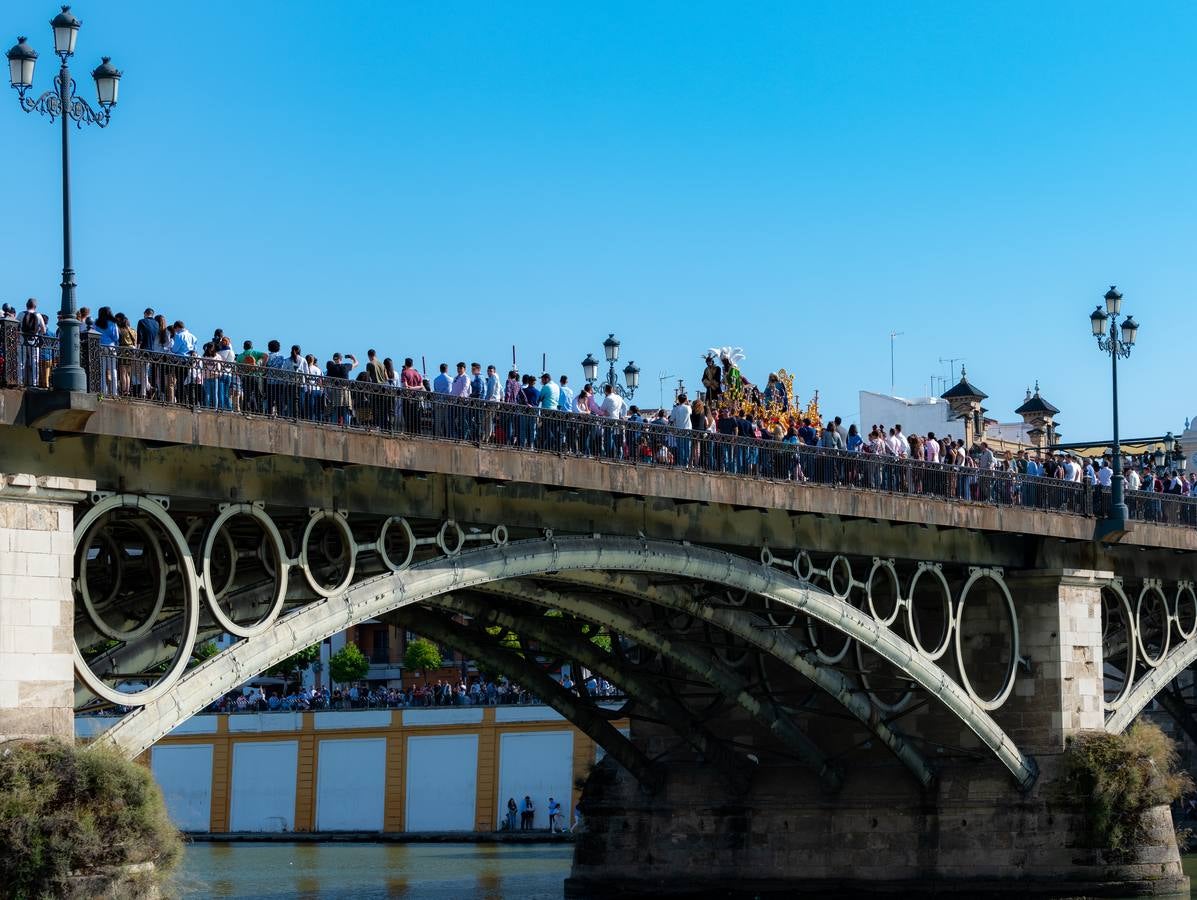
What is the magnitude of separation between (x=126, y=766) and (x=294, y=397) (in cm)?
478

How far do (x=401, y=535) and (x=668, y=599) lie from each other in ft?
22.1

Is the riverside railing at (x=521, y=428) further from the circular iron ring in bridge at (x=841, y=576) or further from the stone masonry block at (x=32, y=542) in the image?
the stone masonry block at (x=32, y=542)

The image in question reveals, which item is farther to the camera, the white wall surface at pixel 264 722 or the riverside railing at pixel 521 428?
the white wall surface at pixel 264 722

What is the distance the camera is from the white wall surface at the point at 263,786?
2595 inches

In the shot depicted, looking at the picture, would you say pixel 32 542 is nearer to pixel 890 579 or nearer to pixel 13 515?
pixel 13 515

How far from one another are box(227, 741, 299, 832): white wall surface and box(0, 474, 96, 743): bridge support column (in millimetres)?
45415


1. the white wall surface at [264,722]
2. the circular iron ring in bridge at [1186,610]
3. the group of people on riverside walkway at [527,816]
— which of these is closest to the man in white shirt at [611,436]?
the circular iron ring in bridge at [1186,610]

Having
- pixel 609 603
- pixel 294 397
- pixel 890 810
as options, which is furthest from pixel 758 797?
pixel 294 397

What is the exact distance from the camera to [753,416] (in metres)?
34.2

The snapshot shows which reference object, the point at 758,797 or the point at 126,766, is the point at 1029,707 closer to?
the point at 758,797

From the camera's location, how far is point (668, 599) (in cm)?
3259

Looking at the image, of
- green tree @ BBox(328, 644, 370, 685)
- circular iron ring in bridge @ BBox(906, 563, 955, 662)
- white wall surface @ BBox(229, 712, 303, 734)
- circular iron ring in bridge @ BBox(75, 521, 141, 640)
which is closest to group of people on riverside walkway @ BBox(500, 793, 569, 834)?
white wall surface @ BBox(229, 712, 303, 734)

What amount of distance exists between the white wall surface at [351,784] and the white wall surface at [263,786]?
1.11 m

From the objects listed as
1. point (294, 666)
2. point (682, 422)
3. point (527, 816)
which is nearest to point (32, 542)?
point (682, 422)
